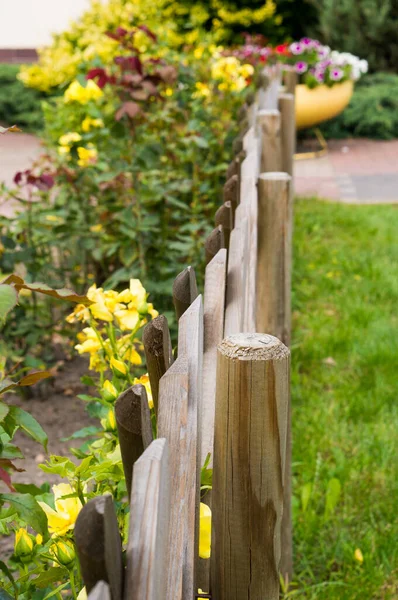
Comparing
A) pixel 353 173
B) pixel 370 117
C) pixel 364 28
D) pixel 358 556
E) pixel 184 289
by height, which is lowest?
pixel 358 556

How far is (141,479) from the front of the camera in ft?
2.28

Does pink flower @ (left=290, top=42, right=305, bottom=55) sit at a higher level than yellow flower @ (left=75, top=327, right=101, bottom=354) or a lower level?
higher

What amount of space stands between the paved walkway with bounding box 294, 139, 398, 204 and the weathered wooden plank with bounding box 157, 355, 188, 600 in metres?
5.62

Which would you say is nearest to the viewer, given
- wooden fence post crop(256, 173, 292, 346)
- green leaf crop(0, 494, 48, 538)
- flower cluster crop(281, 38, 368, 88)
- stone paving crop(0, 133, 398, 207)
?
green leaf crop(0, 494, 48, 538)

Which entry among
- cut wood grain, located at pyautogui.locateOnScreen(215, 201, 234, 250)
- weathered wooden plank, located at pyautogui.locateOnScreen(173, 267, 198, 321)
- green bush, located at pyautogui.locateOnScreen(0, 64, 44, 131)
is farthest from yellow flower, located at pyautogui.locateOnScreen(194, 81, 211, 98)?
green bush, located at pyautogui.locateOnScreen(0, 64, 44, 131)

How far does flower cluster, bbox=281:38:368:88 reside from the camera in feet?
27.4

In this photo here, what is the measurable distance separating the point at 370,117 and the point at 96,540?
9279 mm

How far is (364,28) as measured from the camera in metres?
10.3

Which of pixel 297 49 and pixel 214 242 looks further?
pixel 297 49

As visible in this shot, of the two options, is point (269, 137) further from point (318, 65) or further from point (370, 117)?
point (370, 117)

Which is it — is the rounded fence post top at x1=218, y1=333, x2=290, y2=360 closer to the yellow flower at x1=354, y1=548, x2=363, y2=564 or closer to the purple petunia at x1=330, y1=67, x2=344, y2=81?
the yellow flower at x1=354, y1=548, x2=363, y2=564

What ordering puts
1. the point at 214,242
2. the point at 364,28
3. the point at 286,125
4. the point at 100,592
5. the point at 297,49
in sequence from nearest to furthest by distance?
the point at 100,592 → the point at 214,242 → the point at 286,125 → the point at 297,49 → the point at 364,28

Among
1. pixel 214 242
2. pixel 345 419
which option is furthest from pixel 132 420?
pixel 345 419

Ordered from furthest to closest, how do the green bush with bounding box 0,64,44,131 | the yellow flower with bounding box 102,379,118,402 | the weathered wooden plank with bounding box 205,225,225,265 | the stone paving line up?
the green bush with bounding box 0,64,44,131 → the stone paving → the weathered wooden plank with bounding box 205,225,225,265 → the yellow flower with bounding box 102,379,118,402
